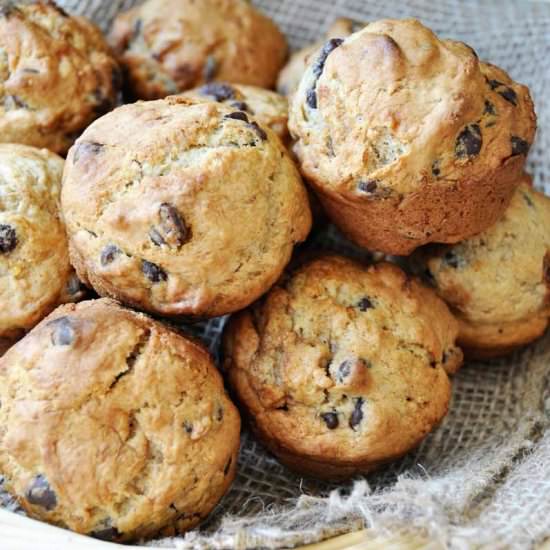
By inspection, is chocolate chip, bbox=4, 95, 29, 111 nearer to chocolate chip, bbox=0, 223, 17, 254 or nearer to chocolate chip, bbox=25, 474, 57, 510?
chocolate chip, bbox=0, 223, 17, 254

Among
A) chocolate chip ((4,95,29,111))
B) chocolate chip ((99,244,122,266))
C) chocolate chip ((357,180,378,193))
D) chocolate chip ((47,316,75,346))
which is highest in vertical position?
chocolate chip ((357,180,378,193))

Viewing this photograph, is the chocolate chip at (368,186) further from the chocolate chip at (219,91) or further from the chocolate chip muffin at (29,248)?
the chocolate chip muffin at (29,248)

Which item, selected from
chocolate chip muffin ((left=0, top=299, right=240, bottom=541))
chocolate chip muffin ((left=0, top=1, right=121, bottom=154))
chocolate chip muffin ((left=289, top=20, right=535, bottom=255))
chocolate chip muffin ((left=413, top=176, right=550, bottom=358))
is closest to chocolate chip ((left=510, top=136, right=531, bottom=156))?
chocolate chip muffin ((left=289, top=20, right=535, bottom=255))

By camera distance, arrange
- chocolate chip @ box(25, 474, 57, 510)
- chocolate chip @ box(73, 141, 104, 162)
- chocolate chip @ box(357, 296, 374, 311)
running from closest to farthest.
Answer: chocolate chip @ box(25, 474, 57, 510), chocolate chip @ box(73, 141, 104, 162), chocolate chip @ box(357, 296, 374, 311)

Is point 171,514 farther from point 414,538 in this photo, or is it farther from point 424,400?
point 424,400

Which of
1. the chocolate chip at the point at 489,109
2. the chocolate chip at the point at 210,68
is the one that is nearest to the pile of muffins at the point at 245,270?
the chocolate chip at the point at 489,109

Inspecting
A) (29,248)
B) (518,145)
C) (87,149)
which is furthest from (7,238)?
(518,145)

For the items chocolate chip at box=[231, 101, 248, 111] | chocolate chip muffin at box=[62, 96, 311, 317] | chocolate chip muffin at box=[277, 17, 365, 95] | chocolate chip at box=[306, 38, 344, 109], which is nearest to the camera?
chocolate chip muffin at box=[62, 96, 311, 317]

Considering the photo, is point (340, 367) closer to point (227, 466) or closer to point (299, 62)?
point (227, 466)
